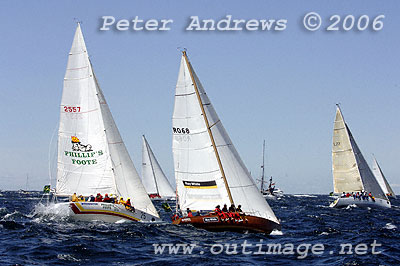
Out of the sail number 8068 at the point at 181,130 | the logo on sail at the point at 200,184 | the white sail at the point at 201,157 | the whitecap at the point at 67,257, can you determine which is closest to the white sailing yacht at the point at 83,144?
the logo on sail at the point at 200,184

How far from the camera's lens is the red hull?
26.5m

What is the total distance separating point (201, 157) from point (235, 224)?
4.57 m

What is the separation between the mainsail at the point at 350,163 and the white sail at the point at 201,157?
36.4 meters

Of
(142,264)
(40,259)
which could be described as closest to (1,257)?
(40,259)

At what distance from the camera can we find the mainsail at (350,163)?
200 feet

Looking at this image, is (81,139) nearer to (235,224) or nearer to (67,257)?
Answer: (235,224)

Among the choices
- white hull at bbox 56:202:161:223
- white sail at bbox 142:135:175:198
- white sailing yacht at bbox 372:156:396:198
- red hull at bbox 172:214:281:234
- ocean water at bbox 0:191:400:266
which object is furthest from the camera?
white sailing yacht at bbox 372:156:396:198

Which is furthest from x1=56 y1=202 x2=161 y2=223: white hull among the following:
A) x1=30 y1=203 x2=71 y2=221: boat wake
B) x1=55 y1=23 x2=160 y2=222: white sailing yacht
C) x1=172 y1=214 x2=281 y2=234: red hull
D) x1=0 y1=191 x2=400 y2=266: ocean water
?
x1=172 y1=214 x2=281 y2=234: red hull

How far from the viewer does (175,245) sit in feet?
73.2

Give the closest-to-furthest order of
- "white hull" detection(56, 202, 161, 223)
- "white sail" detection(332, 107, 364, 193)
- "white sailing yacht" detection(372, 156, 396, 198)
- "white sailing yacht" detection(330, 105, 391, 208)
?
"white hull" detection(56, 202, 161, 223)
"white sailing yacht" detection(330, 105, 391, 208)
"white sail" detection(332, 107, 364, 193)
"white sailing yacht" detection(372, 156, 396, 198)

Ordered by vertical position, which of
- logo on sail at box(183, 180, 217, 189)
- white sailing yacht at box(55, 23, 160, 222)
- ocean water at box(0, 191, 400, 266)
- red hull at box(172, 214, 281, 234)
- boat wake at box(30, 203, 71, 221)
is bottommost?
ocean water at box(0, 191, 400, 266)

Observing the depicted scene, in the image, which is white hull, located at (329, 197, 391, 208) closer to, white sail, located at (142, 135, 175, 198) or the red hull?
white sail, located at (142, 135, 175, 198)

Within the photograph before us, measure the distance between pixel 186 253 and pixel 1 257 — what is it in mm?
7185

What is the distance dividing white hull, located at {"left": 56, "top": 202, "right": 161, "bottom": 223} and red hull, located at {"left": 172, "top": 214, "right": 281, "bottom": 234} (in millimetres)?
6070
